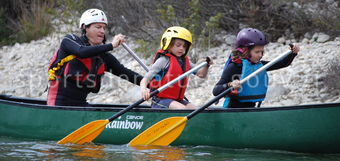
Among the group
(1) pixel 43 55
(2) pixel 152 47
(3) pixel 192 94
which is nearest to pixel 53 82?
(3) pixel 192 94

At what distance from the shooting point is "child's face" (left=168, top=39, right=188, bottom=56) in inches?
268

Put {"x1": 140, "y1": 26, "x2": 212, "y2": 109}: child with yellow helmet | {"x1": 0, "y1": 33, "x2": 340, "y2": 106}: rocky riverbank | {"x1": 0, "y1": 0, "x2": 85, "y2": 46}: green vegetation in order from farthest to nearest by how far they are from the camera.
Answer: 1. {"x1": 0, "y1": 0, "x2": 85, "y2": 46}: green vegetation
2. {"x1": 0, "y1": 33, "x2": 340, "y2": 106}: rocky riverbank
3. {"x1": 140, "y1": 26, "x2": 212, "y2": 109}: child with yellow helmet

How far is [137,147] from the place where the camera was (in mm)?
6629

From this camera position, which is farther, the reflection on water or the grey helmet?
the grey helmet

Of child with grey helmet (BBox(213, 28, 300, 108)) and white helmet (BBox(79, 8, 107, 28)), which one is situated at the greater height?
white helmet (BBox(79, 8, 107, 28))

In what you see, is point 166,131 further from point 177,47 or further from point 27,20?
point 27,20

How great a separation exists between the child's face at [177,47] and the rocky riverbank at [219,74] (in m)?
2.23

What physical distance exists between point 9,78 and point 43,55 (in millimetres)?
1009

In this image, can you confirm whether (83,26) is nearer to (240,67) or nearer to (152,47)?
(240,67)

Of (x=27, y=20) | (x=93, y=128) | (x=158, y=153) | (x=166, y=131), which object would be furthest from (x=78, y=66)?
(x=27, y=20)

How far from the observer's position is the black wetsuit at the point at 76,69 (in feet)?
22.7

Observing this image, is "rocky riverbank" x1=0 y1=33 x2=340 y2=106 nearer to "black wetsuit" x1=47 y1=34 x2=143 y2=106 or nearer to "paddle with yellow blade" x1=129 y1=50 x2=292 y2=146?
"black wetsuit" x1=47 y1=34 x2=143 y2=106

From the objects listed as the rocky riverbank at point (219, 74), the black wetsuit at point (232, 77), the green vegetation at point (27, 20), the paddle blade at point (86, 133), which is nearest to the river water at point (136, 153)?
the paddle blade at point (86, 133)

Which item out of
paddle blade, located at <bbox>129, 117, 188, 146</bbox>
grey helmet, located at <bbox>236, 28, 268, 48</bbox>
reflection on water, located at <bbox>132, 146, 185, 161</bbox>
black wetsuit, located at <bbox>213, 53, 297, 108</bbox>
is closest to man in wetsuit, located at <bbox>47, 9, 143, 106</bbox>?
paddle blade, located at <bbox>129, 117, 188, 146</bbox>
